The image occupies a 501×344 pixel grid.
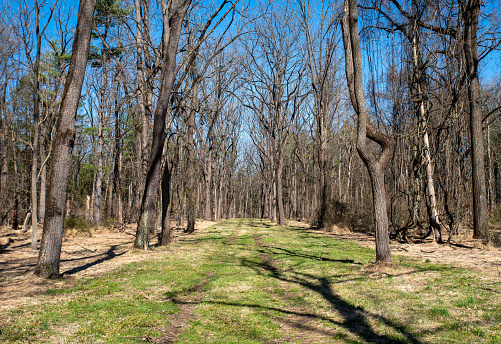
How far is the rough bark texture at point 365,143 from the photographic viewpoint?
25.6 ft

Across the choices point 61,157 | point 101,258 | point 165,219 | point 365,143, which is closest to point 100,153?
point 165,219

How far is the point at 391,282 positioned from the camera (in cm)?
655

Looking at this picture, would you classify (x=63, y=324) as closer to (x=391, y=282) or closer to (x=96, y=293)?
(x=96, y=293)

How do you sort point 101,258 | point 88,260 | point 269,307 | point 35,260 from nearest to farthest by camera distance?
point 269,307 → point 35,260 → point 88,260 → point 101,258

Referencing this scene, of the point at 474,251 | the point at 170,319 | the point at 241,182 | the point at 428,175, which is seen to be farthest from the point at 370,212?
the point at 241,182

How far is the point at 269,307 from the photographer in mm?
5492

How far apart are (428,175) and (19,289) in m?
13.1

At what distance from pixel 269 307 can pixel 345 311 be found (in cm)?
126

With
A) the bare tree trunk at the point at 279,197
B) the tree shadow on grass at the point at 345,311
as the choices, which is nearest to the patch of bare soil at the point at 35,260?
the tree shadow on grass at the point at 345,311

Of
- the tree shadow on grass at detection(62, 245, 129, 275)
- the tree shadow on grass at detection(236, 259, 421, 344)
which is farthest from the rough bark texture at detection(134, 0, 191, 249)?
the tree shadow on grass at detection(236, 259, 421, 344)

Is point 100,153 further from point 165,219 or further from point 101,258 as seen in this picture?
point 101,258

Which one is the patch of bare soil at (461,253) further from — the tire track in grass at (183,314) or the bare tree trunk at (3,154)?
the bare tree trunk at (3,154)

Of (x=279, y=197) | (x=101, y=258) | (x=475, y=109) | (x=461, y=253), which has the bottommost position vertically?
(x=101, y=258)

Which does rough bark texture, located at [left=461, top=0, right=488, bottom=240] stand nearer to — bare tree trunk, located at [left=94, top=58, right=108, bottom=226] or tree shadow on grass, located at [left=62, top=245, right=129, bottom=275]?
tree shadow on grass, located at [left=62, top=245, right=129, bottom=275]
